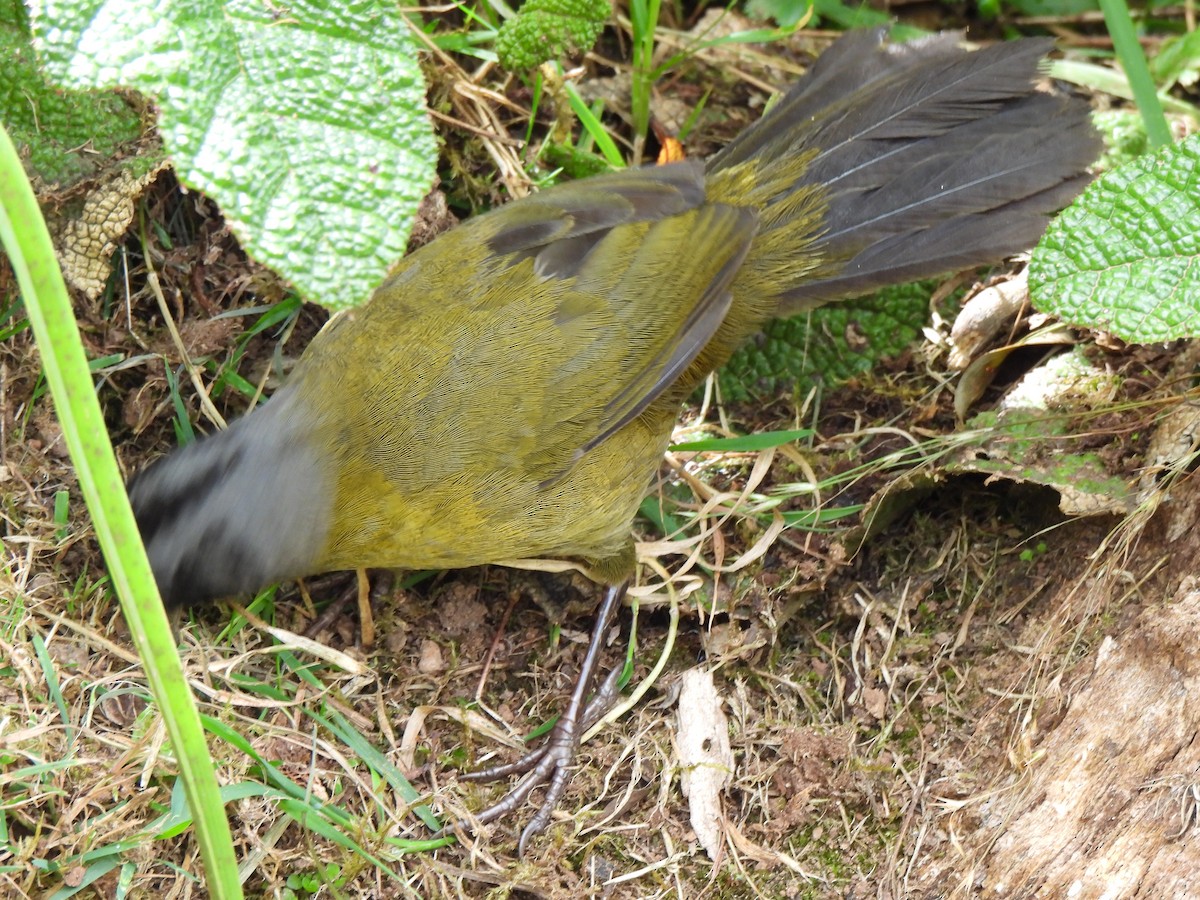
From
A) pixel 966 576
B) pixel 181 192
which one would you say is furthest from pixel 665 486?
pixel 181 192

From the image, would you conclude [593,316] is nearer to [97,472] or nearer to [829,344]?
[829,344]

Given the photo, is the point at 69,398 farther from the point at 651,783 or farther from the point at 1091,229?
the point at 1091,229

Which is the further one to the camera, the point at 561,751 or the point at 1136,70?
the point at 1136,70

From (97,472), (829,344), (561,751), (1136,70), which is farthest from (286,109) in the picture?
(1136,70)

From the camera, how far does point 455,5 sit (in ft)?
12.8

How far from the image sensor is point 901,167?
3.73 metres

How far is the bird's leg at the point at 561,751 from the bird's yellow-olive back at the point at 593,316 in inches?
9.4

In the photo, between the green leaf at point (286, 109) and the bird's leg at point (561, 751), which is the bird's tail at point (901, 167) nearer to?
the bird's leg at point (561, 751)

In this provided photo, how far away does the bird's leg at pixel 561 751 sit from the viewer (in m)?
3.42

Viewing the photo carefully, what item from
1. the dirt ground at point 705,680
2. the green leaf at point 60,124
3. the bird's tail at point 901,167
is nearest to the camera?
the dirt ground at point 705,680

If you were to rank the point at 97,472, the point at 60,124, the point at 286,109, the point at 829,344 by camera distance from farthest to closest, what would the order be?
the point at 829,344 < the point at 60,124 < the point at 286,109 < the point at 97,472

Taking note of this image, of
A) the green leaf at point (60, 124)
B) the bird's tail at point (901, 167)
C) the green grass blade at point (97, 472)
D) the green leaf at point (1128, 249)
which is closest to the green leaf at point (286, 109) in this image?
the green grass blade at point (97, 472)

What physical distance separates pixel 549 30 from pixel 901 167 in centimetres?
125

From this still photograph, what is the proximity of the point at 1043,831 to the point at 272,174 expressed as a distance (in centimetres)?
246
